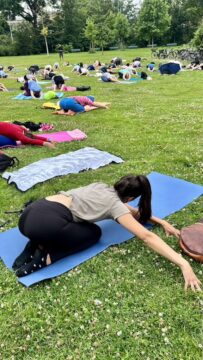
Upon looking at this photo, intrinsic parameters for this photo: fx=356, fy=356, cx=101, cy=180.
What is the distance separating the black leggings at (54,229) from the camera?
3.90m

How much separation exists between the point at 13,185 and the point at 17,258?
2.49m

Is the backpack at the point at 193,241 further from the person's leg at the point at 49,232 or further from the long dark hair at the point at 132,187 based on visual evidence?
the person's leg at the point at 49,232

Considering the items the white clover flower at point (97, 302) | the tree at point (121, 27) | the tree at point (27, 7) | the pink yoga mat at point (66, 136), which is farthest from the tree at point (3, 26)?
the white clover flower at point (97, 302)

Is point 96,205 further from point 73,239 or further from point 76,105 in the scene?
point 76,105

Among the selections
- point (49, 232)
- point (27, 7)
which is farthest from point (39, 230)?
point (27, 7)

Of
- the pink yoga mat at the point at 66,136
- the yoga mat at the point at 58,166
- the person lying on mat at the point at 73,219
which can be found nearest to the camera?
the person lying on mat at the point at 73,219

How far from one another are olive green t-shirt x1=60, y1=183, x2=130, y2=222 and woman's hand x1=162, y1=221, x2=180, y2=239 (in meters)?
0.88

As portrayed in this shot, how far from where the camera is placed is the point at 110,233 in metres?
4.68

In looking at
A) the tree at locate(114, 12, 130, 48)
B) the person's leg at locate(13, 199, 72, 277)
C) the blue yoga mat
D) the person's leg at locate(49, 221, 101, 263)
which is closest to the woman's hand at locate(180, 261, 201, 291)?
the blue yoga mat

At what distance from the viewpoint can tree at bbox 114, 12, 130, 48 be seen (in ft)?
171

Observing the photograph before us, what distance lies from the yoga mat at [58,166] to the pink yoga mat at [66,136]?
45.2 inches

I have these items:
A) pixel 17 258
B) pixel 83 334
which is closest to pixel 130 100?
pixel 17 258

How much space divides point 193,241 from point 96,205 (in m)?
1.21

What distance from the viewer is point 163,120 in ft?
34.1
